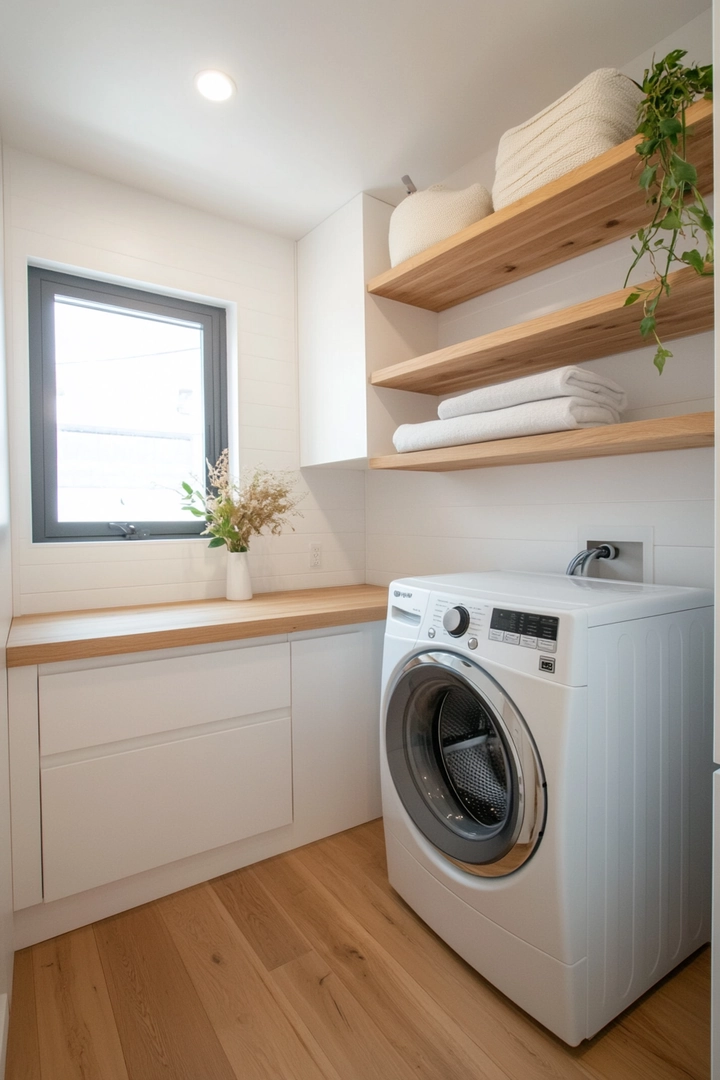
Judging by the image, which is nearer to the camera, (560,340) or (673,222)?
(673,222)

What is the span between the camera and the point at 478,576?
5.62 feet

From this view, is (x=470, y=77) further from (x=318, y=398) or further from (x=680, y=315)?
(x=318, y=398)

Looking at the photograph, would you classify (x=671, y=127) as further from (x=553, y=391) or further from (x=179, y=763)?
(x=179, y=763)

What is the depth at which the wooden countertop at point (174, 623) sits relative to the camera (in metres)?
1.51

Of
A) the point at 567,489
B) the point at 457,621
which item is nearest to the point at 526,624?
the point at 457,621

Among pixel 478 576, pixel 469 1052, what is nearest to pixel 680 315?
pixel 478 576

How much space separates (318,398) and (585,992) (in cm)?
208

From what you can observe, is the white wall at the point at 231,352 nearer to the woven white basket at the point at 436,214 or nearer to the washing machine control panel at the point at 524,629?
the woven white basket at the point at 436,214

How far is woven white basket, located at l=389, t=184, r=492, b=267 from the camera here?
1.85 meters

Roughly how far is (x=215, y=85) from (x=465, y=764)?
2.02 m

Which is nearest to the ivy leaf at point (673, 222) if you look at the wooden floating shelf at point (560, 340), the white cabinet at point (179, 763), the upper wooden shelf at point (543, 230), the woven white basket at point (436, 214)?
the wooden floating shelf at point (560, 340)

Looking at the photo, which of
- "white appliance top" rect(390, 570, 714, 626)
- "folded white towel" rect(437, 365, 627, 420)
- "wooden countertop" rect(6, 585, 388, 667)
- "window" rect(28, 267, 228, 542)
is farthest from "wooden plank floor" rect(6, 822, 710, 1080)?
"folded white towel" rect(437, 365, 627, 420)

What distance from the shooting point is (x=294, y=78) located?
64.8 inches

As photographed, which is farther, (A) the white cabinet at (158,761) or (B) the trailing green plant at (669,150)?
(A) the white cabinet at (158,761)
